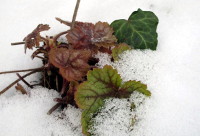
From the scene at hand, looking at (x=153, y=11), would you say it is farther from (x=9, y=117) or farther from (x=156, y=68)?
(x=9, y=117)

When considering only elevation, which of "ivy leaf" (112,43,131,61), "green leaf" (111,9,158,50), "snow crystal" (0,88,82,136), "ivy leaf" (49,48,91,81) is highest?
"green leaf" (111,9,158,50)

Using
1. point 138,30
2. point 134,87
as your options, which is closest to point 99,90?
point 134,87

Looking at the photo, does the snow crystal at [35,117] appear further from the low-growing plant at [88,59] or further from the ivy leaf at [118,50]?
the ivy leaf at [118,50]

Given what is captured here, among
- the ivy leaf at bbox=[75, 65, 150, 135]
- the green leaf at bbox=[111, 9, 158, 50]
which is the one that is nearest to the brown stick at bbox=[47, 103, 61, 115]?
the ivy leaf at bbox=[75, 65, 150, 135]

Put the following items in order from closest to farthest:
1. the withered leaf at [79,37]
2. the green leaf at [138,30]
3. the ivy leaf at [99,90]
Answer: the ivy leaf at [99,90], the withered leaf at [79,37], the green leaf at [138,30]

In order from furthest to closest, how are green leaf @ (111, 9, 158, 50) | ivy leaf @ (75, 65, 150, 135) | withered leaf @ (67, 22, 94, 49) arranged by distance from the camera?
1. green leaf @ (111, 9, 158, 50)
2. withered leaf @ (67, 22, 94, 49)
3. ivy leaf @ (75, 65, 150, 135)

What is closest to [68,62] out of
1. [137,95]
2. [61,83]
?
[61,83]

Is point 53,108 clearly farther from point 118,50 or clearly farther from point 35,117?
point 118,50

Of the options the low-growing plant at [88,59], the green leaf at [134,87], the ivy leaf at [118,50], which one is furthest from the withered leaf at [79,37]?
the green leaf at [134,87]

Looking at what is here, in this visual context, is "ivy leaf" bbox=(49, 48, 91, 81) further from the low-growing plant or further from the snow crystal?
the snow crystal

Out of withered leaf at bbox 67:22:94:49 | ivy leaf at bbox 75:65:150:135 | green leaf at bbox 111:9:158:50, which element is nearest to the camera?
ivy leaf at bbox 75:65:150:135

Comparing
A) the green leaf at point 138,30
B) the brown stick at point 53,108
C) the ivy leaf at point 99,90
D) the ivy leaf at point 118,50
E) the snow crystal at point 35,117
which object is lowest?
the snow crystal at point 35,117
